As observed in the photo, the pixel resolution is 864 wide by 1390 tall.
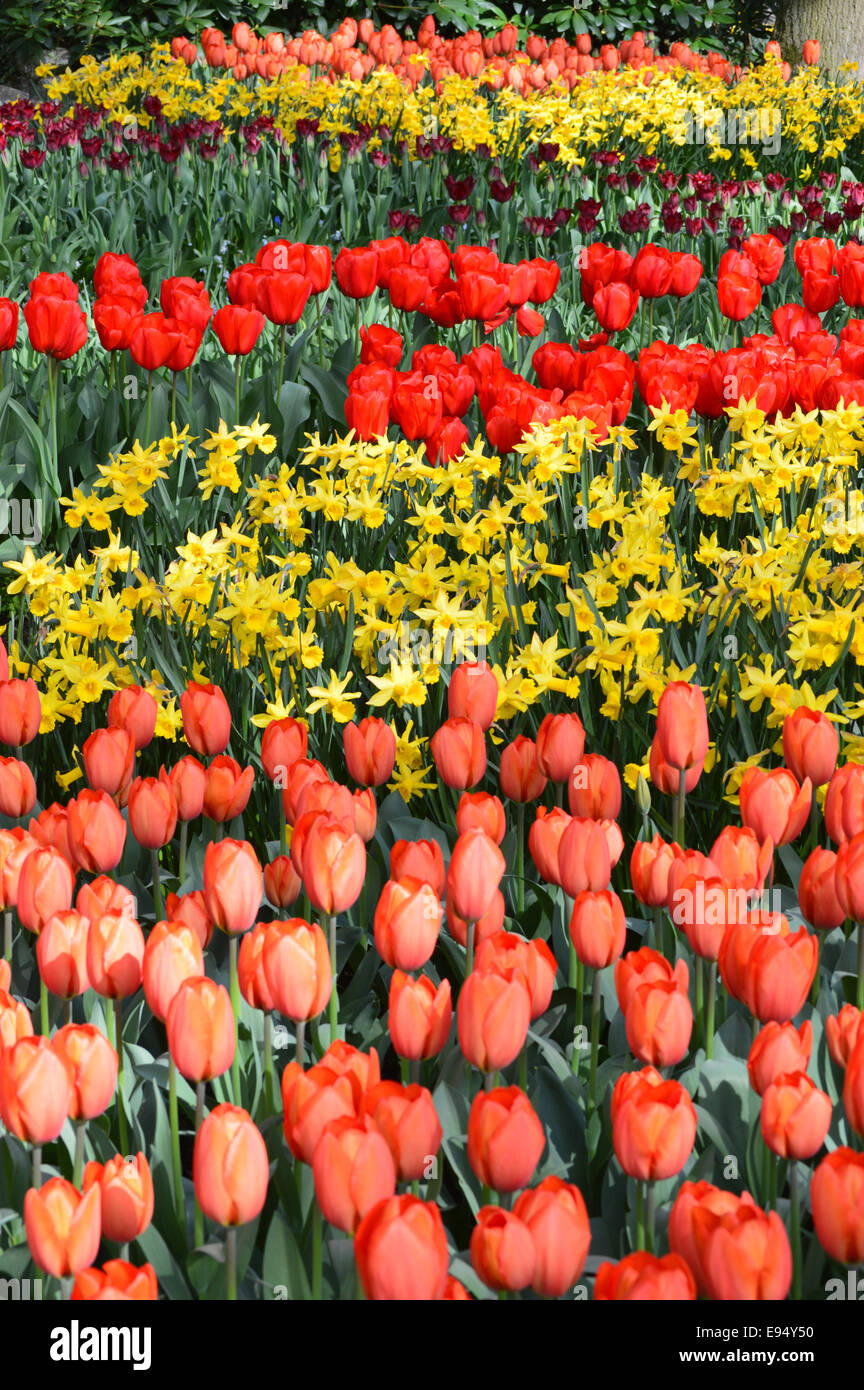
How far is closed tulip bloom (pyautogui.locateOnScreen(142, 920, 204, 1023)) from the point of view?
51.9 inches

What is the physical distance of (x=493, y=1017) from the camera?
124cm

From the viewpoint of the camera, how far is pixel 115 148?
7152mm

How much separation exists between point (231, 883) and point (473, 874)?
0.24m

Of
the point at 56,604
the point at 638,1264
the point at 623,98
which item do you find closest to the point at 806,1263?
the point at 638,1264

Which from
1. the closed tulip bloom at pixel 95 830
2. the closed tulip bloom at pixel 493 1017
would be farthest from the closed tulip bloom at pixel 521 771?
the closed tulip bloom at pixel 493 1017

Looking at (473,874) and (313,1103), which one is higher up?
(473,874)

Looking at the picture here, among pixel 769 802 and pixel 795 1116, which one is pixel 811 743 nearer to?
pixel 769 802

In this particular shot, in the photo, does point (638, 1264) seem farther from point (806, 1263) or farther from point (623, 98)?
point (623, 98)

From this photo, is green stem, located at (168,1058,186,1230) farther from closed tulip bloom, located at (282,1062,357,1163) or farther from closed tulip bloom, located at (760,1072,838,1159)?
closed tulip bloom, located at (760,1072,838,1159)

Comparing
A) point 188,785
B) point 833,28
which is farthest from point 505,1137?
point 833,28

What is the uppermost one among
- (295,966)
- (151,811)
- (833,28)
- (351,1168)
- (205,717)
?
(833,28)

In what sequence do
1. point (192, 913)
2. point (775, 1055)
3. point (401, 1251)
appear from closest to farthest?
point (401, 1251), point (775, 1055), point (192, 913)

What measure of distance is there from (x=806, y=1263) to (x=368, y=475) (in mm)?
1741
